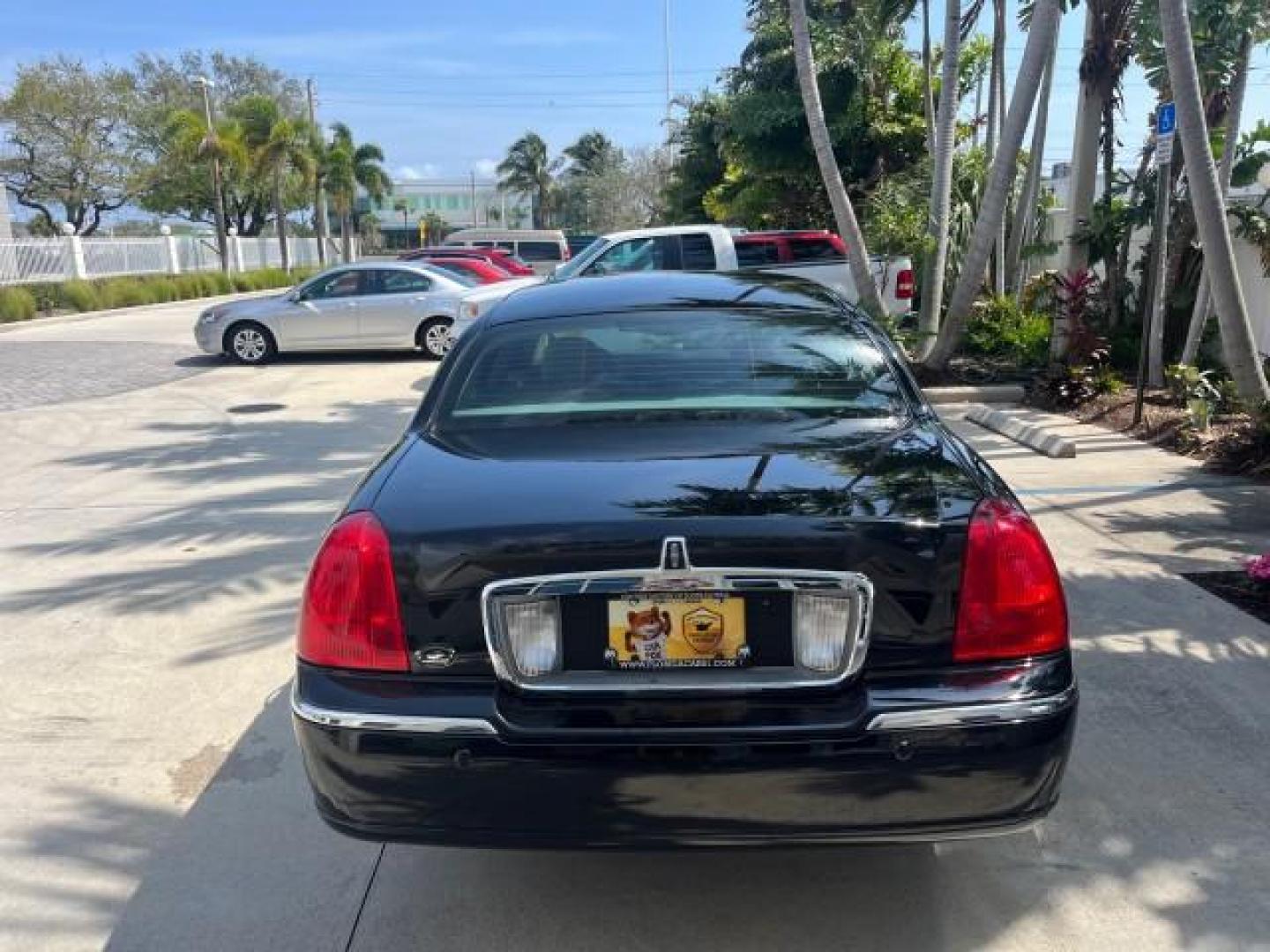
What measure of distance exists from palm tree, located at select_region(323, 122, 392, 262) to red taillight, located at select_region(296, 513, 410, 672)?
4983 centimetres

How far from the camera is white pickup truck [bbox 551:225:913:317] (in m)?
12.6

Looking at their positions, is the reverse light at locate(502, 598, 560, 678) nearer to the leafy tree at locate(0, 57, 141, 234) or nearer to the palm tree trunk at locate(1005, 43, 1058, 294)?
the palm tree trunk at locate(1005, 43, 1058, 294)

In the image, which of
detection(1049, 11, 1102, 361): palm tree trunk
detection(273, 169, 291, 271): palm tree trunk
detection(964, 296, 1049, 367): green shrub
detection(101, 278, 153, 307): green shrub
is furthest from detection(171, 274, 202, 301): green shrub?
detection(1049, 11, 1102, 361): palm tree trunk

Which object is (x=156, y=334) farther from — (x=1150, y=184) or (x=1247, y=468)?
(x=1247, y=468)

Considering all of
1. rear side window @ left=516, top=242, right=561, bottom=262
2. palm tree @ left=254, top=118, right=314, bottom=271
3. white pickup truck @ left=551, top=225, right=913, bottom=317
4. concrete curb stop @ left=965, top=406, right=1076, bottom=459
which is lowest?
concrete curb stop @ left=965, top=406, right=1076, bottom=459

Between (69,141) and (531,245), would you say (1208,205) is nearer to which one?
(531,245)

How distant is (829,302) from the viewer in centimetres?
390

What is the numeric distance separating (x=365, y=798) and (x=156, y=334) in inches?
774

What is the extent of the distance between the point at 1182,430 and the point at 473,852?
7141mm

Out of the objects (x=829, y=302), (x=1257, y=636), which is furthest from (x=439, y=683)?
(x=1257, y=636)

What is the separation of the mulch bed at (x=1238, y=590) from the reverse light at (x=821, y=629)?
3.16 m

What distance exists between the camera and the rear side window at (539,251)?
2691 centimetres

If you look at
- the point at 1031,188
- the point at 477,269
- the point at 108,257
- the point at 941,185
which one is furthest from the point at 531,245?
the point at 941,185

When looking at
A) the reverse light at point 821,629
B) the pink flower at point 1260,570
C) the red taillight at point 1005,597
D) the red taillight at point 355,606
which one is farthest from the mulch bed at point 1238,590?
the red taillight at point 355,606
